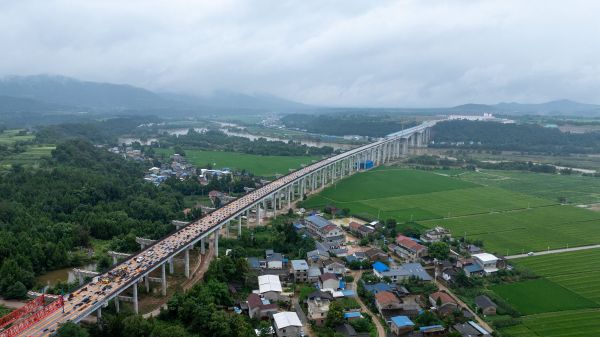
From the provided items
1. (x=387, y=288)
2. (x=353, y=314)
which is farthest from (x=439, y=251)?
(x=353, y=314)

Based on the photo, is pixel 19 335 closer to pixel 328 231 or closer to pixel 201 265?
pixel 201 265

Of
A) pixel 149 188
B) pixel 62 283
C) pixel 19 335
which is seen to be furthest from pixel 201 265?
pixel 149 188

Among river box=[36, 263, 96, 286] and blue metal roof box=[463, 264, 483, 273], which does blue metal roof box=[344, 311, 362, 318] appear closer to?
blue metal roof box=[463, 264, 483, 273]

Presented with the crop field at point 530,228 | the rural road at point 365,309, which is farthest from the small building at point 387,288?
the crop field at point 530,228

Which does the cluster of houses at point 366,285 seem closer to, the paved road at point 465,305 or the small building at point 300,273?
the small building at point 300,273

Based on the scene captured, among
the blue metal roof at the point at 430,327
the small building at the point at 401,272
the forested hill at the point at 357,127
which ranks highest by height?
the forested hill at the point at 357,127

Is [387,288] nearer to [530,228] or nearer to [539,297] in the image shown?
[539,297]
